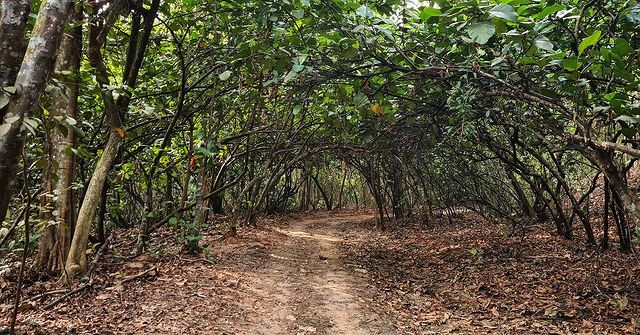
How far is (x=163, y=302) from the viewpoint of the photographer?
538 cm

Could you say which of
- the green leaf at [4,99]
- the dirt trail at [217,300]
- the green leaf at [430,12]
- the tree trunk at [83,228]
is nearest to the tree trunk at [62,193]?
the tree trunk at [83,228]

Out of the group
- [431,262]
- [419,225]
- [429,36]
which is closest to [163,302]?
[429,36]

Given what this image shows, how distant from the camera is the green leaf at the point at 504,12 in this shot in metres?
2.92

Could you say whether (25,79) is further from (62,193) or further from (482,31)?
(62,193)

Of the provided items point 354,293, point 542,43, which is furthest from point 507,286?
point 542,43

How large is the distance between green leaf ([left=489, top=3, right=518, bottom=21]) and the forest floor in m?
3.51

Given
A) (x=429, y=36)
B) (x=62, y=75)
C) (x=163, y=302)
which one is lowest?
(x=163, y=302)

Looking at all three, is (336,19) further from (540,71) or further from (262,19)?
(540,71)

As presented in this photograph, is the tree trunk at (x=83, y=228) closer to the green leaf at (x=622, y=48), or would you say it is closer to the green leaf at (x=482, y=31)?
the green leaf at (x=482, y=31)

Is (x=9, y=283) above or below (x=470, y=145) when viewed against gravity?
below

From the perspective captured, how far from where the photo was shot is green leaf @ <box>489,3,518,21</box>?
2916mm

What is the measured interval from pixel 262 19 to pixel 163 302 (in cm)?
350

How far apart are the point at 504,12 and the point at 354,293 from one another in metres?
4.51

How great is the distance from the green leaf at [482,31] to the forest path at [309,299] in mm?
3335
